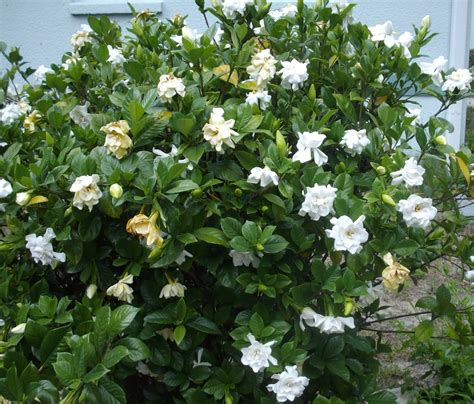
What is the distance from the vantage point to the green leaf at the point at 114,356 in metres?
1.39

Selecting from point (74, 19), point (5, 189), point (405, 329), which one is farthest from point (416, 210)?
point (74, 19)

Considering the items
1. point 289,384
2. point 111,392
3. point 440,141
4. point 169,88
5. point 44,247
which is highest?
point 440,141

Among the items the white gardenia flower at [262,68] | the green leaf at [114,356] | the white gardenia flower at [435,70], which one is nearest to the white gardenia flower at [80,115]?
the white gardenia flower at [262,68]

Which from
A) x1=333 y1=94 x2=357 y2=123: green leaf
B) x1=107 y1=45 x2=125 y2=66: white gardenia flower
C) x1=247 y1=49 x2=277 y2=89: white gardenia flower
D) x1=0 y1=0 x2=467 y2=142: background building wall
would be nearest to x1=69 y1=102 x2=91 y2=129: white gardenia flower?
x1=107 y1=45 x2=125 y2=66: white gardenia flower

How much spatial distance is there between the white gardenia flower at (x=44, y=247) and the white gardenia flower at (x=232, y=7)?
0.93 meters

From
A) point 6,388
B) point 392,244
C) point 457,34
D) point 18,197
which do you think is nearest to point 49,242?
point 18,197

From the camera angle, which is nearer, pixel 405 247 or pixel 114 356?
pixel 114 356

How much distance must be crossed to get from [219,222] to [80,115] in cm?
70

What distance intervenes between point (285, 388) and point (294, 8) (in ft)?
4.69

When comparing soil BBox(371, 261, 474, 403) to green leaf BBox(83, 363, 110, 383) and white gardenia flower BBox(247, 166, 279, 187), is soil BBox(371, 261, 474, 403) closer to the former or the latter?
white gardenia flower BBox(247, 166, 279, 187)

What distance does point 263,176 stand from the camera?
166 centimetres

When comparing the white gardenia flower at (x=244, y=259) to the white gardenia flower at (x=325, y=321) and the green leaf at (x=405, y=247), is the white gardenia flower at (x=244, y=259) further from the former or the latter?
the green leaf at (x=405, y=247)

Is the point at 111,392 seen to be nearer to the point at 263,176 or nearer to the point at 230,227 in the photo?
the point at 230,227

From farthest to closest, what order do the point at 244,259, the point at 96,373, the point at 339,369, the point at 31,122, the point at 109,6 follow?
the point at 109,6 < the point at 31,122 < the point at 339,369 < the point at 244,259 < the point at 96,373
